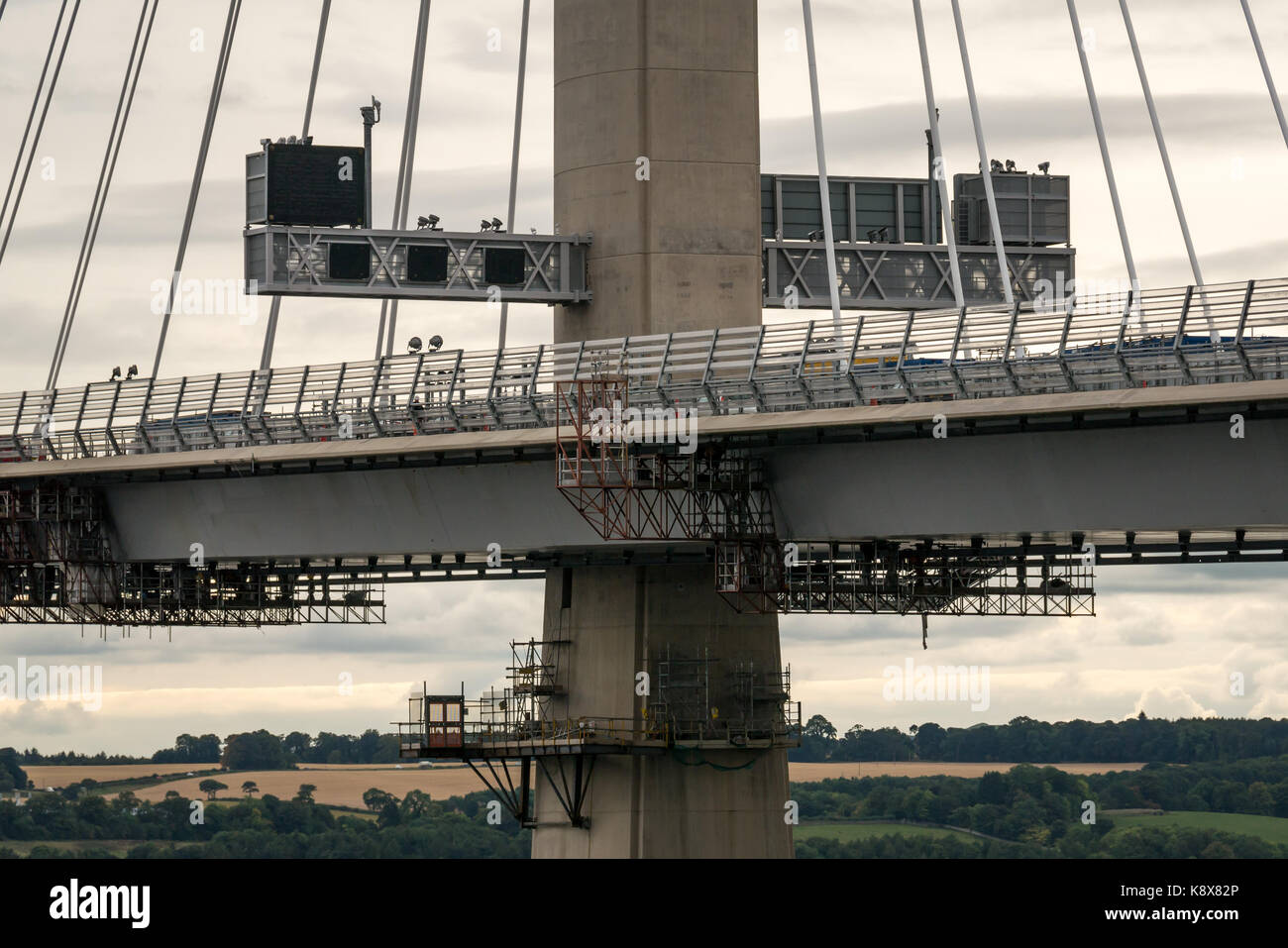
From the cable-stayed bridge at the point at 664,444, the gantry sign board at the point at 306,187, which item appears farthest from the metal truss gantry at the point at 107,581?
the gantry sign board at the point at 306,187

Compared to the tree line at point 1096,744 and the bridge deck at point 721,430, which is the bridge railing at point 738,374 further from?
the tree line at point 1096,744

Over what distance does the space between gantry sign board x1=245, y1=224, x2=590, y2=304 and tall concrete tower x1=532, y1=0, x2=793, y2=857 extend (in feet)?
3.40

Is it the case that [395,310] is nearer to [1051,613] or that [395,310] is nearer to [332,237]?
[332,237]

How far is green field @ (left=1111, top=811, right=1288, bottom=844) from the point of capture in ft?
506

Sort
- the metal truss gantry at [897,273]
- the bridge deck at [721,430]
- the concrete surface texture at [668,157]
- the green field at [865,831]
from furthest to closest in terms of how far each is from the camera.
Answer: the green field at [865,831], the metal truss gantry at [897,273], the concrete surface texture at [668,157], the bridge deck at [721,430]

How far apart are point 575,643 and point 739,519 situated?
394 inches

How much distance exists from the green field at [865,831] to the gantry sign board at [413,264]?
96.9 meters

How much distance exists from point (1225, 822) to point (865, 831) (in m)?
23.2

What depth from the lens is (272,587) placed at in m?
72.0

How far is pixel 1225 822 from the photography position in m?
158

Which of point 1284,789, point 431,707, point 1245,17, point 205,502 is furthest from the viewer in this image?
point 1284,789

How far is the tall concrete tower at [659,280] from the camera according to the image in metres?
61.1

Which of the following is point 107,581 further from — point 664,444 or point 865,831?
point 865,831

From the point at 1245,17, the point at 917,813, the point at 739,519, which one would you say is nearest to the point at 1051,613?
the point at 739,519
